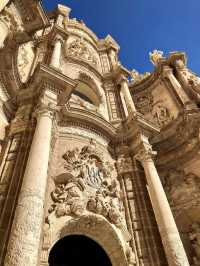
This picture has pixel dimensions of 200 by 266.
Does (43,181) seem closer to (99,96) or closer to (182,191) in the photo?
(182,191)

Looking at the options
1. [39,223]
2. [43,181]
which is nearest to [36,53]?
[43,181]

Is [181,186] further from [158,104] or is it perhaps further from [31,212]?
[31,212]

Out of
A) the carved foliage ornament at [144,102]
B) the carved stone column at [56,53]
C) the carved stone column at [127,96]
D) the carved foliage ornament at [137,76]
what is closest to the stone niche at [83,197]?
the carved stone column at [56,53]

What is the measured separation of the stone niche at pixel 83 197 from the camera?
6.39m

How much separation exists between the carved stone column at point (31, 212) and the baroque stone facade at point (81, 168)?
0.06 ft

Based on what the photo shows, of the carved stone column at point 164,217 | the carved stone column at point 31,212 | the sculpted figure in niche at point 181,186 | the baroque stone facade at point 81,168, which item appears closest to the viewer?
the carved stone column at point 31,212

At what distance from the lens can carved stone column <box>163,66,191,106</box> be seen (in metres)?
12.2

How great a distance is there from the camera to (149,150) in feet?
29.6

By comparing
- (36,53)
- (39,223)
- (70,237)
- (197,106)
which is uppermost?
(36,53)

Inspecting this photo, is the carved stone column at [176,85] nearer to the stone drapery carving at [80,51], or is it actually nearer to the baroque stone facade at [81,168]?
the baroque stone facade at [81,168]

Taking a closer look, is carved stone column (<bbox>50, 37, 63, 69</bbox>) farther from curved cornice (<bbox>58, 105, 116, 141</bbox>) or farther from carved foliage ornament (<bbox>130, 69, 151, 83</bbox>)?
carved foliage ornament (<bbox>130, 69, 151, 83</bbox>)

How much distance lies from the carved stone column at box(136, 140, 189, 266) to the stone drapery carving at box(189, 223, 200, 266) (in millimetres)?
1778

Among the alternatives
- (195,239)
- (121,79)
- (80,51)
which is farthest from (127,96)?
(195,239)

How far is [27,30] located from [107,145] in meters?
5.10
